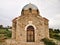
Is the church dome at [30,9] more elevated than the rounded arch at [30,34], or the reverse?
the church dome at [30,9]

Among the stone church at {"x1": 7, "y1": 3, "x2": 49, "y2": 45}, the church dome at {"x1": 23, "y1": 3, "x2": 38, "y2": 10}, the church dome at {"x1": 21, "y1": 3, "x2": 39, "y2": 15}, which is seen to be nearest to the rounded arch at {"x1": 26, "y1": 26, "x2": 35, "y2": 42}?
the stone church at {"x1": 7, "y1": 3, "x2": 49, "y2": 45}

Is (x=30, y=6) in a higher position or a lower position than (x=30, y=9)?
higher

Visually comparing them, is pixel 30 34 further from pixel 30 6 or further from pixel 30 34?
pixel 30 6

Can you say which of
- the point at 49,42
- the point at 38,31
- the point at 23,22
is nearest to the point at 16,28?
the point at 23,22

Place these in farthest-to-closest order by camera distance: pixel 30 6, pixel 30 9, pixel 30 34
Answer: pixel 30 6 < pixel 30 9 < pixel 30 34

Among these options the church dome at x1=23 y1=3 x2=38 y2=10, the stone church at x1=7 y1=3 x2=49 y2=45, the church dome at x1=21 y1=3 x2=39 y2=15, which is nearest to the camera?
the stone church at x1=7 y1=3 x2=49 y2=45

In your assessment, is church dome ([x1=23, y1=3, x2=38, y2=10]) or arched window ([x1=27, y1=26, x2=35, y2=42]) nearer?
arched window ([x1=27, y1=26, x2=35, y2=42])

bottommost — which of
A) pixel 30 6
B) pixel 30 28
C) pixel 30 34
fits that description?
pixel 30 34

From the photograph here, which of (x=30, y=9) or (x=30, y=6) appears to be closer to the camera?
(x=30, y=9)

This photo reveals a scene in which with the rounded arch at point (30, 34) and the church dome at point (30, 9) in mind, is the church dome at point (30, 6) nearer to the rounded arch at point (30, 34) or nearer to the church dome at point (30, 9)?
the church dome at point (30, 9)

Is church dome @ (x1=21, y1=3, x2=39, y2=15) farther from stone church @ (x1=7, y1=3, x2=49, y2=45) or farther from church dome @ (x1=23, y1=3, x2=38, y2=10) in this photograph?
stone church @ (x1=7, y1=3, x2=49, y2=45)

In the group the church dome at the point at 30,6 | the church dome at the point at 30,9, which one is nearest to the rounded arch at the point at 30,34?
the church dome at the point at 30,9

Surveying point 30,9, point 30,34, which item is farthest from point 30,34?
point 30,9

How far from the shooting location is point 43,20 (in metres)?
29.4
